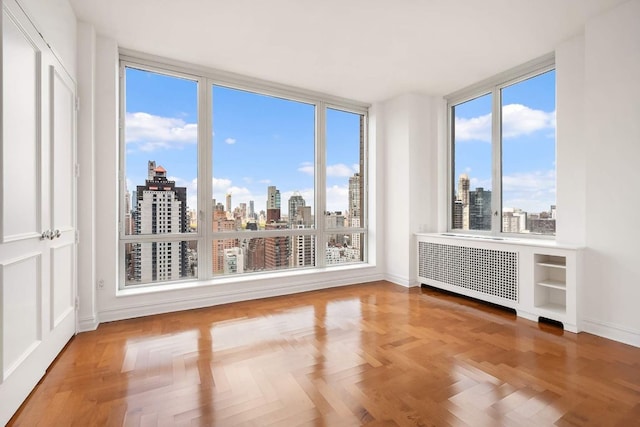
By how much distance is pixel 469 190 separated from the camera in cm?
464

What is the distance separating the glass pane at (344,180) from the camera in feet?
16.3

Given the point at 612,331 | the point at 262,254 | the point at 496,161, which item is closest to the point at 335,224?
the point at 262,254

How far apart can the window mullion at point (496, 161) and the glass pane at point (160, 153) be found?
13.0ft

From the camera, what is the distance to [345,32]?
10.3 feet

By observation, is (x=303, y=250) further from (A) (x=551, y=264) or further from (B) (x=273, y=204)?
(A) (x=551, y=264)

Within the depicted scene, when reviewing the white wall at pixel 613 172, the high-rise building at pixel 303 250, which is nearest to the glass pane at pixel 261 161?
the high-rise building at pixel 303 250

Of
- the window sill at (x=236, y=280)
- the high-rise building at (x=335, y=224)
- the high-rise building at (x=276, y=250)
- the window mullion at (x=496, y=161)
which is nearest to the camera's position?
the window sill at (x=236, y=280)

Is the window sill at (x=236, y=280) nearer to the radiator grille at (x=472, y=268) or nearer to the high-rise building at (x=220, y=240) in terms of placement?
the high-rise building at (x=220, y=240)

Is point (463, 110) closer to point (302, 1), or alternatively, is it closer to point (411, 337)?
point (302, 1)

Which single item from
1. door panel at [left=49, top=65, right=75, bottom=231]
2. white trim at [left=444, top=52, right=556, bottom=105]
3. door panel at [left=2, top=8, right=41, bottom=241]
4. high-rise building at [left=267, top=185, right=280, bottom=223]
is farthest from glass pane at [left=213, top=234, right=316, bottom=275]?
white trim at [left=444, top=52, right=556, bottom=105]

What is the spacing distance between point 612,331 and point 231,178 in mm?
4372

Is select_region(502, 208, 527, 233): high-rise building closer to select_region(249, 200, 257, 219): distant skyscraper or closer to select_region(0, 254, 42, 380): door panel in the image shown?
select_region(249, 200, 257, 219): distant skyscraper

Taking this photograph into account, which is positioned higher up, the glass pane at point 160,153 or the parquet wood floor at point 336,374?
the glass pane at point 160,153

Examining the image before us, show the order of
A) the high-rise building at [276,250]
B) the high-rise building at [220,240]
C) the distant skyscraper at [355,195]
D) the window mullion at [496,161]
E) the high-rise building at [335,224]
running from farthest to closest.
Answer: the distant skyscraper at [355,195]
the high-rise building at [335,224]
the high-rise building at [276,250]
the window mullion at [496,161]
the high-rise building at [220,240]
